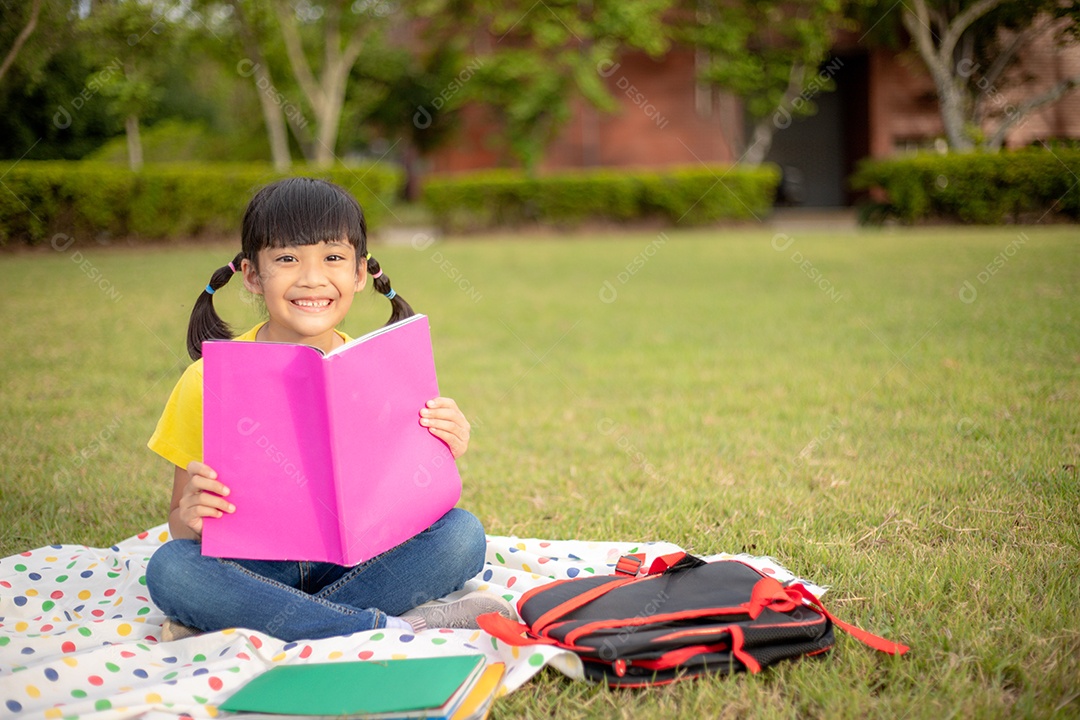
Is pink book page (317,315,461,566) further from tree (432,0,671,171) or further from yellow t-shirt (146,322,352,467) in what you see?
tree (432,0,671,171)

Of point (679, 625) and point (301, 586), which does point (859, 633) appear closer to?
point (679, 625)

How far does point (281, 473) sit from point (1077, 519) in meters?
2.22

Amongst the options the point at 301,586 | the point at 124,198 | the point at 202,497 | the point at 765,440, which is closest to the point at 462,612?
the point at 301,586

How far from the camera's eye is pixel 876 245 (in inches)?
429

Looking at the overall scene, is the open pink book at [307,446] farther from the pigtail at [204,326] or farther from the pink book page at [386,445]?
the pigtail at [204,326]

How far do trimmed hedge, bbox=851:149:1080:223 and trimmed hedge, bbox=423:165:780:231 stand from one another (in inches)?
88.8

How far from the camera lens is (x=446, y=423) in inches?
78.7

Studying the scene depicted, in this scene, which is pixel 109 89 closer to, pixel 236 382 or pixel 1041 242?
pixel 1041 242

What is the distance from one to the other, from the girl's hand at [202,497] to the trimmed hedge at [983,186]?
12.9 m

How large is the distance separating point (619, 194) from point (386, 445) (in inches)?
537

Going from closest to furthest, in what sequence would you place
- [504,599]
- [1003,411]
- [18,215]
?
1. [504,599]
2. [1003,411]
3. [18,215]

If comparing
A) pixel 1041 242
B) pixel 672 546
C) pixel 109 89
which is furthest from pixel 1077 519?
pixel 109 89

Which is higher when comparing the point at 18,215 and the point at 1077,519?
the point at 18,215

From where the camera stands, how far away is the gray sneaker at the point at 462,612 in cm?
206
